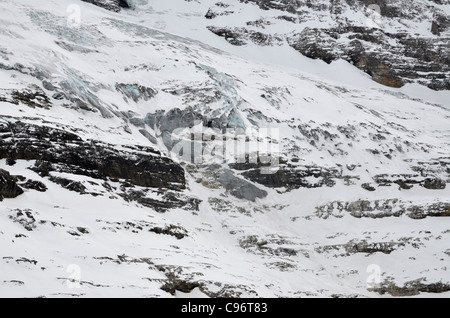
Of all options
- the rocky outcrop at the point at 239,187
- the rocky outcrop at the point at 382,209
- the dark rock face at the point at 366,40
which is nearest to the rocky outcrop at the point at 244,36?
the dark rock face at the point at 366,40

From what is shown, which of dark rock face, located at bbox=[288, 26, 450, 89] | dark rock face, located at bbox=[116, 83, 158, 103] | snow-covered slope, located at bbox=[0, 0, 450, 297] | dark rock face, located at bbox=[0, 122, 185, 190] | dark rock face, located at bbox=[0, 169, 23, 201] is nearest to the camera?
snow-covered slope, located at bbox=[0, 0, 450, 297]

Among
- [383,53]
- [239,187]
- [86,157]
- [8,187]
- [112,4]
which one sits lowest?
[239,187]

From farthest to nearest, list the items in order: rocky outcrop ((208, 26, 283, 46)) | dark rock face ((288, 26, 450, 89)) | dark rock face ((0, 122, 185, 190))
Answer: rocky outcrop ((208, 26, 283, 46))
dark rock face ((288, 26, 450, 89))
dark rock face ((0, 122, 185, 190))

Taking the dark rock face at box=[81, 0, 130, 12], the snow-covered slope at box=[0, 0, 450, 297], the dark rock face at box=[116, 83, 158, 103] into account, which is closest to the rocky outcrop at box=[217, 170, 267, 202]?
the snow-covered slope at box=[0, 0, 450, 297]

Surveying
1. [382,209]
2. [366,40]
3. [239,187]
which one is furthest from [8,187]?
[366,40]

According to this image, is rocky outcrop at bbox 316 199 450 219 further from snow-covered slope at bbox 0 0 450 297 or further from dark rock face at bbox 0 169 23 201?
dark rock face at bbox 0 169 23 201

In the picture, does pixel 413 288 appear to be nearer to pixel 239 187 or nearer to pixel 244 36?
pixel 239 187
